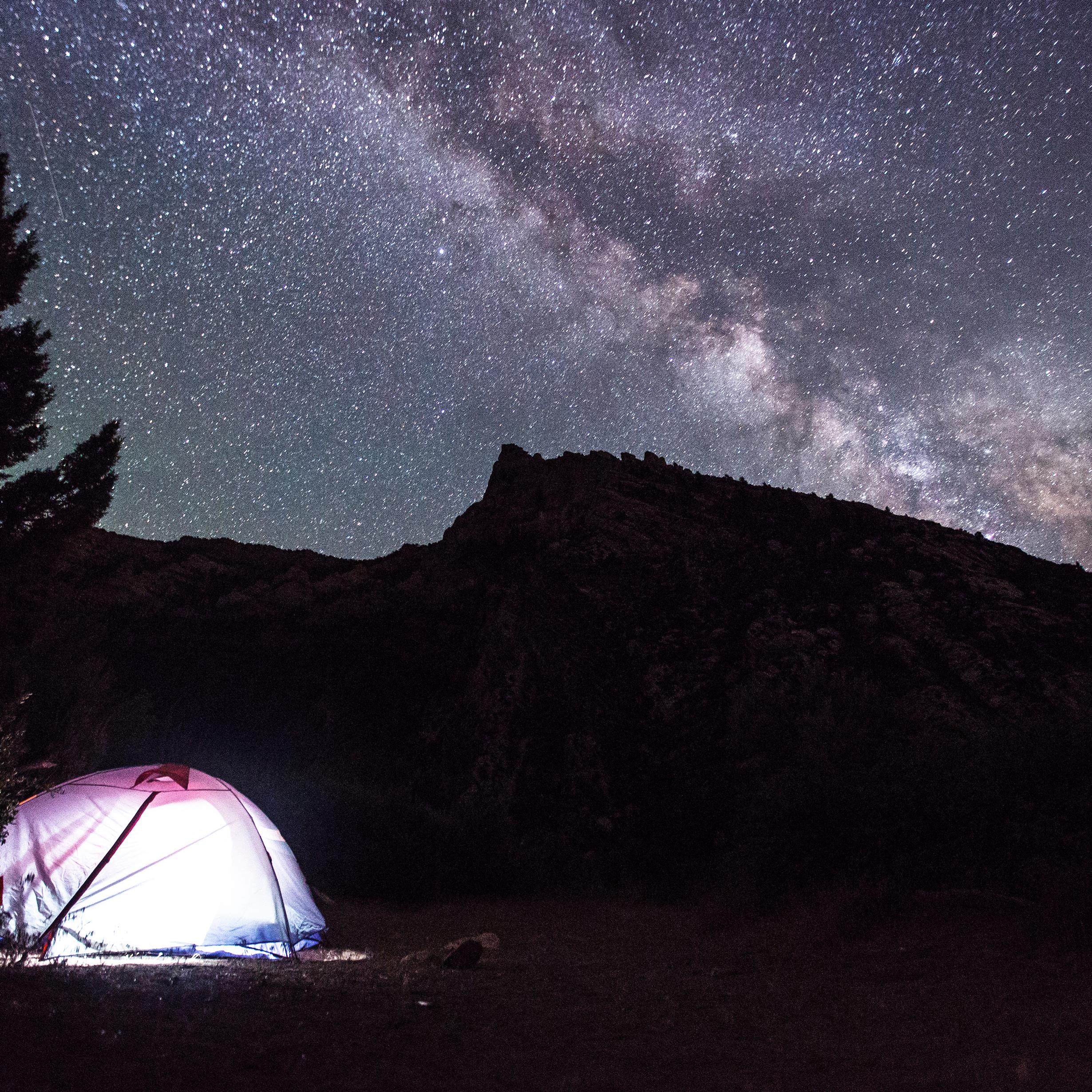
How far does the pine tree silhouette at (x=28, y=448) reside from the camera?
12.8m

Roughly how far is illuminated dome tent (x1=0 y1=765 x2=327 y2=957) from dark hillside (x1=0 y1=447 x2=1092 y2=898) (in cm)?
466

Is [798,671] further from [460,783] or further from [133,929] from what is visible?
[133,929]

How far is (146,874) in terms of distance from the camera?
28.4 ft

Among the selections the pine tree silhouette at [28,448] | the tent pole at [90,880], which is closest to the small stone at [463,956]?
the tent pole at [90,880]

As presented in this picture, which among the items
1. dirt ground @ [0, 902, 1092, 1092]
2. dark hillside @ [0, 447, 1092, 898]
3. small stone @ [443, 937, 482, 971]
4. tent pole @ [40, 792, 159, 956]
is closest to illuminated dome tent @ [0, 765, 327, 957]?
tent pole @ [40, 792, 159, 956]

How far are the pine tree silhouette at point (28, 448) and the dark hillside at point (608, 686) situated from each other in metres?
0.77

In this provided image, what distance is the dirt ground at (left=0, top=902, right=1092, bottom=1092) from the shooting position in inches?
160

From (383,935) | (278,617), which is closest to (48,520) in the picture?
(383,935)

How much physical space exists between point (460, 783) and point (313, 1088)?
65.4 feet

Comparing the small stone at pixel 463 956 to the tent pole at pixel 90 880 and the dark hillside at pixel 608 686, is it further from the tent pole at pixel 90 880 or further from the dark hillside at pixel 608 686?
the dark hillside at pixel 608 686

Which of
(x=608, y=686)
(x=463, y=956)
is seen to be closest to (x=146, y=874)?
(x=463, y=956)

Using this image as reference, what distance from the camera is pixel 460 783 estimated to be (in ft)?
76.3

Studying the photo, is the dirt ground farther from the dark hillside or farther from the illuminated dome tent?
the dark hillside

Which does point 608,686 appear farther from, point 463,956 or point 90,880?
point 90,880
